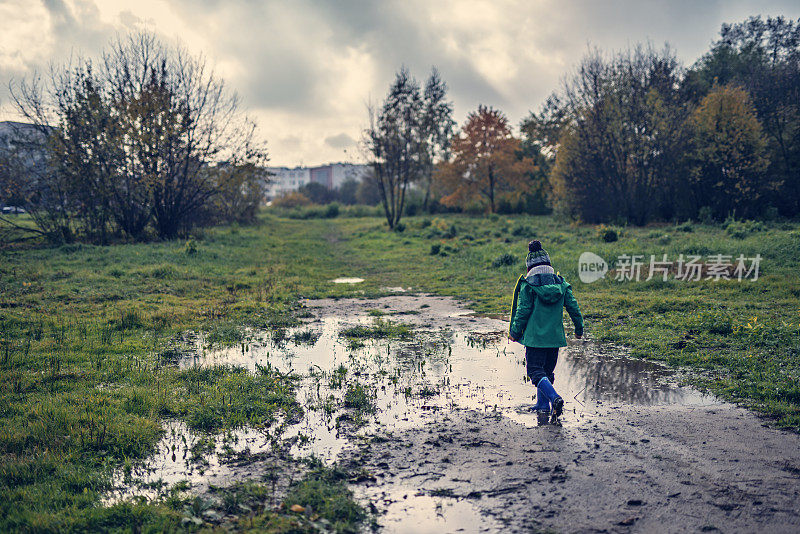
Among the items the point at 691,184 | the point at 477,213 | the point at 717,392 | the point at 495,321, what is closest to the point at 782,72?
the point at 691,184

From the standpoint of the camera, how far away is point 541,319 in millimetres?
5805

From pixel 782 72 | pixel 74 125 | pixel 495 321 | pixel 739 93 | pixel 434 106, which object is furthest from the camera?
pixel 434 106

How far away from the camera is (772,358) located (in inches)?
274

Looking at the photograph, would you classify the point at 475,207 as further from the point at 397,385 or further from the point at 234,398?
the point at 234,398

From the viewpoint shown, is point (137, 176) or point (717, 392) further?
point (137, 176)

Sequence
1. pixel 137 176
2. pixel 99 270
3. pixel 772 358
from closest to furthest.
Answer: pixel 772 358 → pixel 99 270 → pixel 137 176

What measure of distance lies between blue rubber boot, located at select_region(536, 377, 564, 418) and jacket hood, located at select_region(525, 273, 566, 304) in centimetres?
86

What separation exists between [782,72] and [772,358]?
98.2ft

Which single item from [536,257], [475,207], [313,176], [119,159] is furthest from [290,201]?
[313,176]

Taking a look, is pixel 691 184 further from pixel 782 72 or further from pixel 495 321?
pixel 495 321

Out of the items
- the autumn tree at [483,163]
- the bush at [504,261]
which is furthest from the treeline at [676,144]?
the bush at [504,261]

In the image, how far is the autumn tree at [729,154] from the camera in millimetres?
25422

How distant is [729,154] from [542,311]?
83.8 ft

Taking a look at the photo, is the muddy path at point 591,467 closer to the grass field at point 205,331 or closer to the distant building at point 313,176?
the grass field at point 205,331
